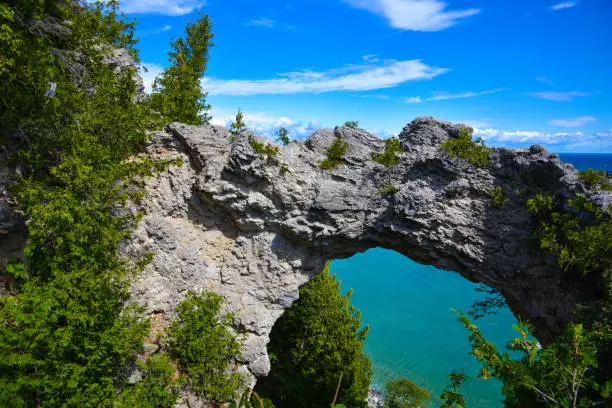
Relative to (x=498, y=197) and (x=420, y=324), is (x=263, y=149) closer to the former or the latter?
(x=498, y=197)

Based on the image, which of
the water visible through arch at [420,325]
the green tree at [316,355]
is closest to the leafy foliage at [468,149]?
the green tree at [316,355]

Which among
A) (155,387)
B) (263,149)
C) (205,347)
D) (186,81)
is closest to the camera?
(155,387)

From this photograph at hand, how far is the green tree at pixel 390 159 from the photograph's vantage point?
11.2m

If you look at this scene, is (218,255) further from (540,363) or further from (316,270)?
(540,363)

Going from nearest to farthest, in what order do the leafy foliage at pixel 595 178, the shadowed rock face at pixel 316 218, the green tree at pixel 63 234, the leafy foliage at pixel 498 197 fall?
the green tree at pixel 63 234 → the leafy foliage at pixel 595 178 → the shadowed rock face at pixel 316 218 → the leafy foliage at pixel 498 197

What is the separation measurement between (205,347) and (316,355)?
8.42 metres

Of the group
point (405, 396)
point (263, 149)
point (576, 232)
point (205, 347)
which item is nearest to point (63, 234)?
point (205, 347)

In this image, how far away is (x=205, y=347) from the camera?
9578 millimetres

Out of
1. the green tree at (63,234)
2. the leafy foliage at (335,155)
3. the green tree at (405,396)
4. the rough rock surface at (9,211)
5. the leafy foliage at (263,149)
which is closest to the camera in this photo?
the green tree at (63,234)

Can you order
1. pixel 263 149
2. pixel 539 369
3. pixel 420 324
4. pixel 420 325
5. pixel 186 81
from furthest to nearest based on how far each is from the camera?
pixel 420 324
pixel 420 325
pixel 186 81
pixel 263 149
pixel 539 369

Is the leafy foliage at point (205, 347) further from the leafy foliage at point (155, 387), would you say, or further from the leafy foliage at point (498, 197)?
the leafy foliage at point (498, 197)

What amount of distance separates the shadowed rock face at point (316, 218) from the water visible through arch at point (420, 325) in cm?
1541

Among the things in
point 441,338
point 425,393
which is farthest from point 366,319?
point 425,393

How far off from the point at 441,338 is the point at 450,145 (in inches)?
1264
